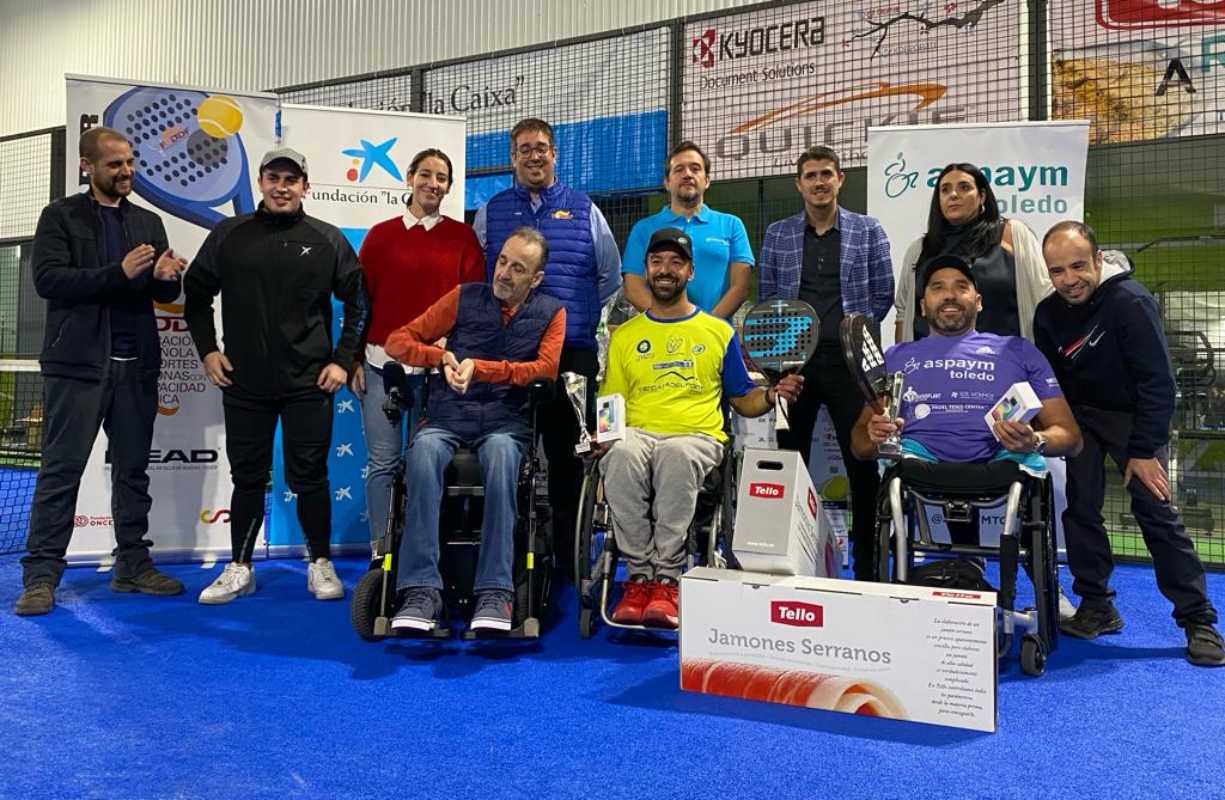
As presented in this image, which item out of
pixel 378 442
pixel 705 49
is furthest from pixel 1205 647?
pixel 705 49

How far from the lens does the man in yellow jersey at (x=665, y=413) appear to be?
2.87m

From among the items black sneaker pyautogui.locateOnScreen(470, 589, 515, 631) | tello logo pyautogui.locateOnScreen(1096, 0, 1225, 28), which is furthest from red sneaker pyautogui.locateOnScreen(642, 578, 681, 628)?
tello logo pyautogui.locateOnScreen(1096, 0, 1225, 28)

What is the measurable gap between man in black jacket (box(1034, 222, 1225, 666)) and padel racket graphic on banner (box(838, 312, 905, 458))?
65 centimetres

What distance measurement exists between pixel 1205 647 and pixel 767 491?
147 centimetres

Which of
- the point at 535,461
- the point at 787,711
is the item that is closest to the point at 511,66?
the point at 535,461

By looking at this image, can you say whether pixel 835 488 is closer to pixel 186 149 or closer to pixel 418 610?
pixel 418 610

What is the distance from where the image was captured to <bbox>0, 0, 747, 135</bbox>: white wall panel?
7520 millimetres

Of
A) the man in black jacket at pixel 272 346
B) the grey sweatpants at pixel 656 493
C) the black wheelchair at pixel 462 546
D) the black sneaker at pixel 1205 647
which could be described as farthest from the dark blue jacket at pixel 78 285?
the black sneaker at pixel 1205 647

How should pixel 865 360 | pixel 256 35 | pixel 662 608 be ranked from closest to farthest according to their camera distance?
pixel 865 360
pixel 662 608
pixel 256 35

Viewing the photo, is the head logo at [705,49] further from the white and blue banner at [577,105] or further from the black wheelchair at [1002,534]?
the black wheelchair at [1002,534]

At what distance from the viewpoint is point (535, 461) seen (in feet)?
9.95

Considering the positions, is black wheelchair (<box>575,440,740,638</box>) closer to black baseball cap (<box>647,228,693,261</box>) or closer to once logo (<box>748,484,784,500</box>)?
once logo (<box>748,484,784,500</box>)

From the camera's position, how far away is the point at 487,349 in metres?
3.23

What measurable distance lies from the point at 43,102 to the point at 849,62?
10015 millimetres
